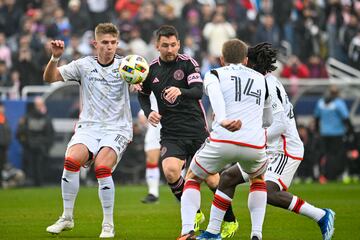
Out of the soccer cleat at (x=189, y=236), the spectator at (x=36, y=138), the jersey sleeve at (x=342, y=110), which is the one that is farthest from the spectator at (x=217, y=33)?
the soccer cleat at (x=189, y=236)

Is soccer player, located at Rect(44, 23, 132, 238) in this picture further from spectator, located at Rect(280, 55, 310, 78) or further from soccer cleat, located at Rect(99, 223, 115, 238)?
spectator, located at Rect(280, 55, 310, 78)

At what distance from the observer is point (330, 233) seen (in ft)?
38.0

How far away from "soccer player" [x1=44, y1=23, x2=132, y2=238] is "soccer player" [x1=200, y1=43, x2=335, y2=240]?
1.71m

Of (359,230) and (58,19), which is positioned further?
(58,19)

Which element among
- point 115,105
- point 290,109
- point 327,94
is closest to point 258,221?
point 290,109

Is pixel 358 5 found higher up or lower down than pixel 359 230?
higher up

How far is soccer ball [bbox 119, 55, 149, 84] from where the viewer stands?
41.3 feet

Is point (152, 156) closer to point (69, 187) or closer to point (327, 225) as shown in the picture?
point (69, 187)

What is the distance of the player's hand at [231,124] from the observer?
10617 mm

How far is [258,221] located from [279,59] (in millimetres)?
18037

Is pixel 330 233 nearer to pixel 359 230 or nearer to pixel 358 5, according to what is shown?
pixel 359 230

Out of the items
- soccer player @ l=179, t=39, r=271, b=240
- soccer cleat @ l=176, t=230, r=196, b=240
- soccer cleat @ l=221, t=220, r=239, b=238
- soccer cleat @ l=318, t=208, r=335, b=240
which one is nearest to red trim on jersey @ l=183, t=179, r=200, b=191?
soccer player @ l=179, t=39, r=271, b=240

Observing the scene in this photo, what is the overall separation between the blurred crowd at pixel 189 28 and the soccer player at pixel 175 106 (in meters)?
12.9

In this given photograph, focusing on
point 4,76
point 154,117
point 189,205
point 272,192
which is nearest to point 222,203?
point 189,205
